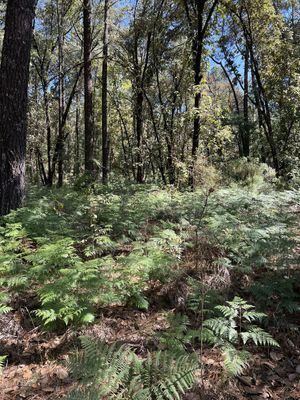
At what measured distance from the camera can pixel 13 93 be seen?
568cm

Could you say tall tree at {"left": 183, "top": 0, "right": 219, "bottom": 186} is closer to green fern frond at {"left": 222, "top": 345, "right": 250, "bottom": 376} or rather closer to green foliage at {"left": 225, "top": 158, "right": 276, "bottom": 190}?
green foliage at {"left": 225, "top": 158, "right": 276, "bottom": 190}

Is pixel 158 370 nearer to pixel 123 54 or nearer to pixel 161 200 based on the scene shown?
pixel 161 200

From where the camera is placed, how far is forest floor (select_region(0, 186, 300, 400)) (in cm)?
288

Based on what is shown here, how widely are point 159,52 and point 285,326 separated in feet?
49.4

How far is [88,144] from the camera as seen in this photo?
10.5m

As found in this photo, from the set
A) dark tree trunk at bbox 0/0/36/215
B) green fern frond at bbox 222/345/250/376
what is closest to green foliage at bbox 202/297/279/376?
green fern frond at bbox 222/345/250/376

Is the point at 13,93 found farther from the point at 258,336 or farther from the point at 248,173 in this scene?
the point at 248,173

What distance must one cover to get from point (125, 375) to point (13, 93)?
4.89m

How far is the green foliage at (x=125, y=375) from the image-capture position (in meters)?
2.19

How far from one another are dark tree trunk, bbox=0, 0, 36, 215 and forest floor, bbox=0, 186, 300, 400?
252 cm

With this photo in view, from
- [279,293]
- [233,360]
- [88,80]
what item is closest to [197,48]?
[88,80]

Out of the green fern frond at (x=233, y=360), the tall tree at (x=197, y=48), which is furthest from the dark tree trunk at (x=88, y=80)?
the green fern frond at (x=233, y=360)

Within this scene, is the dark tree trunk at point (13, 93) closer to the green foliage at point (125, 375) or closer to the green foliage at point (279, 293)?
the green foliage at point (125, 375)

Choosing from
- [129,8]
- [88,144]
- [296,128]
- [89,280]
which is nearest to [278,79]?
[296,128]
